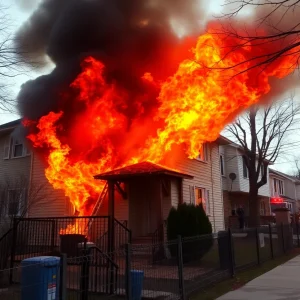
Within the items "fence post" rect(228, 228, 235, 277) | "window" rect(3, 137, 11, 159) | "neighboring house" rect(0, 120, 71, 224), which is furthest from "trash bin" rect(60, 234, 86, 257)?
"window" rect(3, 137, 11, 159)

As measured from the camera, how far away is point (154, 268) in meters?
6.86

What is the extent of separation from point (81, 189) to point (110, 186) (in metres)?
1.80

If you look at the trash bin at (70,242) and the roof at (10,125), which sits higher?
the roof at (10,125)

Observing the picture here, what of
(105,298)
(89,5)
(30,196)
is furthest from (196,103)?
(105,298)

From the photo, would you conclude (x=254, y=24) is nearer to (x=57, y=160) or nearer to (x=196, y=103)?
(x=196, y=103)

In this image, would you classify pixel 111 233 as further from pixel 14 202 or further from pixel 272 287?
pixel 14 202

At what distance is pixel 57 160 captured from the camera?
1464 centimetres

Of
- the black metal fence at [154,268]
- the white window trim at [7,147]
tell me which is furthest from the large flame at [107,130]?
the black metal fence at [154,268]

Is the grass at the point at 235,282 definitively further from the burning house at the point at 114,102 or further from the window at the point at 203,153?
the window at the point at 203,153

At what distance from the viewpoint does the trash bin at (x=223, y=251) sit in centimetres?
892

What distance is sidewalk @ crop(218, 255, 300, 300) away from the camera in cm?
687

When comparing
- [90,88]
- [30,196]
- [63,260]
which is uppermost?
[90,88]

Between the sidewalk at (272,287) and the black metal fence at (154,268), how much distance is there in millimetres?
714

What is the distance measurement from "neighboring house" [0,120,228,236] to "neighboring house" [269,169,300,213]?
1930cm
